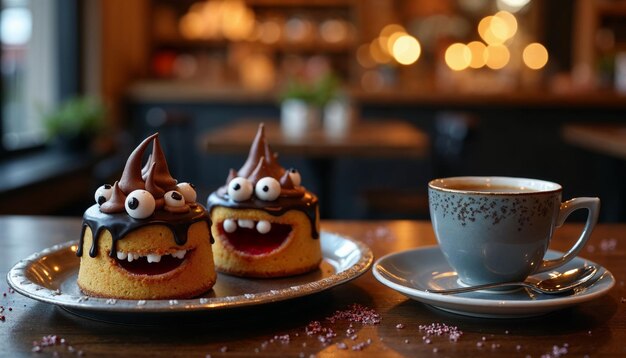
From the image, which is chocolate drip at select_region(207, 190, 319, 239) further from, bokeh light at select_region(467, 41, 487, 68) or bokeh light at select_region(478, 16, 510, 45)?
bokeh light at select_region(478, 16, 510, 45)

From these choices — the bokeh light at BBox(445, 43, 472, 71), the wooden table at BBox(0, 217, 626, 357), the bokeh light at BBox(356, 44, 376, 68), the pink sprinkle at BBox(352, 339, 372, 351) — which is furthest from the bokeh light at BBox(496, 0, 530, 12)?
the pink sprinkle at BBox(352, 339, 372, 351)

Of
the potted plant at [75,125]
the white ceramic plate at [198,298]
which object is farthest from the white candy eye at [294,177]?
the potted plant at [75,125]

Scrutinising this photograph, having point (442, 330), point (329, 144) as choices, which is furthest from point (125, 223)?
point (329, 144)

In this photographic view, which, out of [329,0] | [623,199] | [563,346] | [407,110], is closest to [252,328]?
[563,346]

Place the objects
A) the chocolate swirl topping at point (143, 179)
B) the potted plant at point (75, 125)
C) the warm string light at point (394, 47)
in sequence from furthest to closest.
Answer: the warm string light at point (394, 47) < the potted plant at point (75, 125) < the chocolate swirl topping at point (143, 179)

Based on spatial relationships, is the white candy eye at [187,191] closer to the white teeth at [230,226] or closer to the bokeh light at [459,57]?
the white teeth at [230,226]

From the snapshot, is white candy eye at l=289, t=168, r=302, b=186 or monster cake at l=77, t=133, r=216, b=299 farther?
white candy eye at l=289, t=168, r=302, b=186

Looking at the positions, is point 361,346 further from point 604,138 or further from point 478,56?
point 478,56
